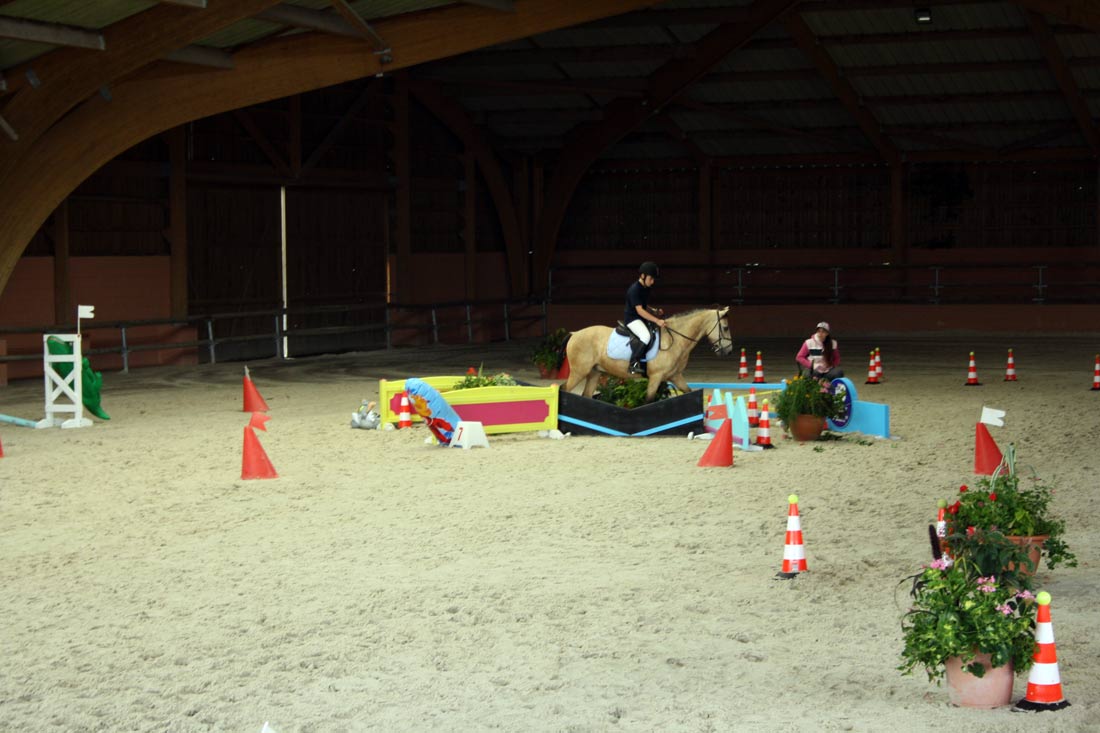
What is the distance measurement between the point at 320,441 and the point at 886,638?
8.48 metres

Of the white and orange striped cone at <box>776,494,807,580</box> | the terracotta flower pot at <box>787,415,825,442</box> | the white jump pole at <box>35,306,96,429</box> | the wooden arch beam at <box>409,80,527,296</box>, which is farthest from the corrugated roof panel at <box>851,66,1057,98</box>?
the white and orange striped cone at <box>776,494,807,580</box>

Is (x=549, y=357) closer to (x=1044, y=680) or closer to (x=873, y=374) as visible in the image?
(x=873, y=374)

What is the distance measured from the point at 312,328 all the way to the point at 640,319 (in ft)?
37.2

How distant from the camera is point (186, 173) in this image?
2262 cm

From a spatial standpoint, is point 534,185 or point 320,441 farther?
point 534,185

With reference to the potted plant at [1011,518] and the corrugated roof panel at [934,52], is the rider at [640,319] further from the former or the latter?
the corrugated roof panel at [934,52]

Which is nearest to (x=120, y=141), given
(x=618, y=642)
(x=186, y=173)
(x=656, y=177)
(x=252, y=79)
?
(x=252, y=79)

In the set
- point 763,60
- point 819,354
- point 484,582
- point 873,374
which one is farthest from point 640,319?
point 763,60

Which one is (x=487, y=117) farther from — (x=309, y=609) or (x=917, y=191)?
(x=309, y=609)

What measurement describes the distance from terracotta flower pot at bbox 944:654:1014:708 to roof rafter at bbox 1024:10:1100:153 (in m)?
19.4

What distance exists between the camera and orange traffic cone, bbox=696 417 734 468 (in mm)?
12562

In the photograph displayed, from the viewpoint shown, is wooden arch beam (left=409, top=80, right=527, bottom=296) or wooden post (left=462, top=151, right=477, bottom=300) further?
wooden post (left=462, top=151, right=477, bottom=300)

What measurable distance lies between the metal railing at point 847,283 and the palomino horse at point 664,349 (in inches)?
586

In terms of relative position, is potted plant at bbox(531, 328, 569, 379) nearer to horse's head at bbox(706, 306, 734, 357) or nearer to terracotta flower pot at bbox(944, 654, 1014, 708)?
horse's head at bbox(706, 306, 734, 357)
